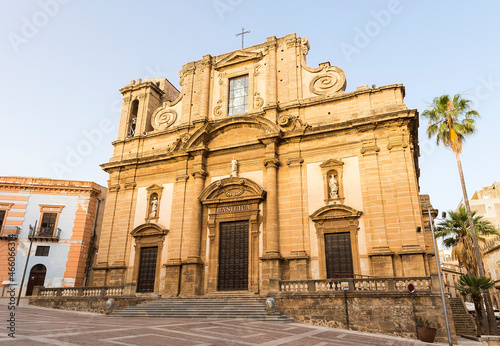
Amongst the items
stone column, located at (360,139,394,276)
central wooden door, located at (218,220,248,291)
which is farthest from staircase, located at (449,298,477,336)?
central wooden door, located at (218,220,248,291)

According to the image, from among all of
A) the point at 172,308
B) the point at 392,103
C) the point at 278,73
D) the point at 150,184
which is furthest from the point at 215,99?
the point at 172,308

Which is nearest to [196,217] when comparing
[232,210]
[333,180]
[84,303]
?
[232,210]

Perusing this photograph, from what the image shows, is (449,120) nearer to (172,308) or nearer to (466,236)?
(466,236)

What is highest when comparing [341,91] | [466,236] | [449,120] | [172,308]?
[341,91]

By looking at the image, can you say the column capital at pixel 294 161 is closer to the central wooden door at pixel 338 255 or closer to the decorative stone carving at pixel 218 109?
the central wooden door at pixel 338 255

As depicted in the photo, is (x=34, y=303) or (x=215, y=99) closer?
(x=34, y=303)

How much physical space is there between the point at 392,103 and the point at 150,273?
1640 centimetres

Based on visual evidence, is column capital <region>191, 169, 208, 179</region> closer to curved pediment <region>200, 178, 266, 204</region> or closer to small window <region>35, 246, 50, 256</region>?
curved pediment <region>200, 178, 266, 204</region>

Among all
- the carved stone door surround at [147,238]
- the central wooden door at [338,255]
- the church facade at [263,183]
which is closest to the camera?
the central wooden door at [338,255]

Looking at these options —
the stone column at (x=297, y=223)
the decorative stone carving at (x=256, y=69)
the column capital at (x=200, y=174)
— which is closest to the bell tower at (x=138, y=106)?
the column capital at (x=200, y=174)

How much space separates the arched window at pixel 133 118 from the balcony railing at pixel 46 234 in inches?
376

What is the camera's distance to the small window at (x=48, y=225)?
27.6 metres

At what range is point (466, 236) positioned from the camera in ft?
83.7

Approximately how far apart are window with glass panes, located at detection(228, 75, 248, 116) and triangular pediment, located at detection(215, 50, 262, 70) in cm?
110
